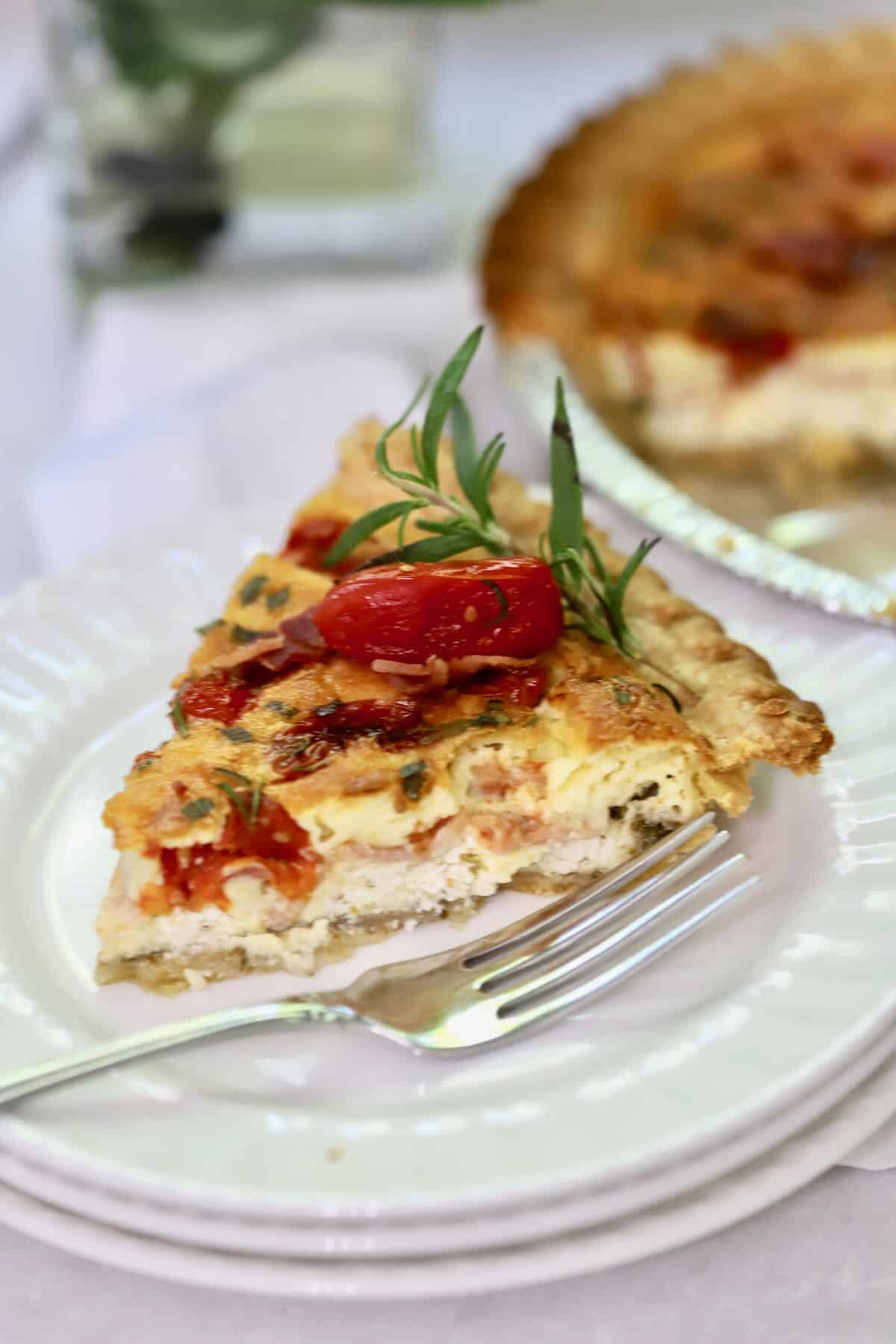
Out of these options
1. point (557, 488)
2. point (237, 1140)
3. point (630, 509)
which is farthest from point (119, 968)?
point (630, 509)

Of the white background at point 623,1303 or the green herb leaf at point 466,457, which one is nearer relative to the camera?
the white background at point 623,1303

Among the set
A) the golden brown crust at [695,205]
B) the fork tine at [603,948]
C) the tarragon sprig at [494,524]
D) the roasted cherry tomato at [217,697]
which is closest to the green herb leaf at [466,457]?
the tarragon sprig at [494,524]

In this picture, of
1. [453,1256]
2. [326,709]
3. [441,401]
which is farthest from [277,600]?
[453,1256]

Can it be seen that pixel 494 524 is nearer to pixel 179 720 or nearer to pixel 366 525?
pixel 366 525

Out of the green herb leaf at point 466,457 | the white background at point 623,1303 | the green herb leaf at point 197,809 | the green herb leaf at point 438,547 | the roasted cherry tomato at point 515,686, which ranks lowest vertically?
the white background at point 623,1303

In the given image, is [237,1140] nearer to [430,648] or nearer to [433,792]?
[433,792]

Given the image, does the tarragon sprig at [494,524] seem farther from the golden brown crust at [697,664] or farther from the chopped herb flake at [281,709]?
the chopped herb flake at [281,709]

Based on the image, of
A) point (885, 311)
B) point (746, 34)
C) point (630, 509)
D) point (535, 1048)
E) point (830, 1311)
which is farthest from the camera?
point (746, 34)
